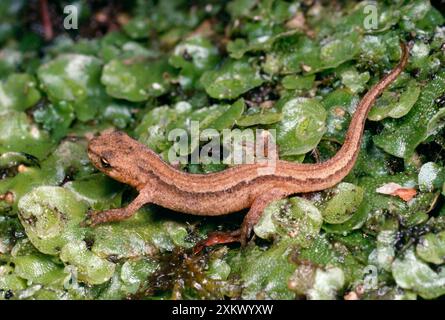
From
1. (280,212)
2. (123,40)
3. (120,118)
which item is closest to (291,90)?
(280,212)

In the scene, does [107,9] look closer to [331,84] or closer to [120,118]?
[120,118]

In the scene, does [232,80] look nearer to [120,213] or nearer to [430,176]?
[120,213]

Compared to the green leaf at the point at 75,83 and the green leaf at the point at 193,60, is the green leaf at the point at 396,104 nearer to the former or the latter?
the green leaf at the point at 193,60

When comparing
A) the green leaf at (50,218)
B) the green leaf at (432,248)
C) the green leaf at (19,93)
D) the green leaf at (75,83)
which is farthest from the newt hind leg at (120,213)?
the green leaf at (432,248)

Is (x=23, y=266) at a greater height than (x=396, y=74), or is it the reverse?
(x=396, y=74)

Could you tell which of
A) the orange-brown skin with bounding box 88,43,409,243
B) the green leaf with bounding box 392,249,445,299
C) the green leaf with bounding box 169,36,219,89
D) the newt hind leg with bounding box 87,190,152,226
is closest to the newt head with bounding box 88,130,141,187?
the orange-brown skin with bounding box 88,43,409,243
